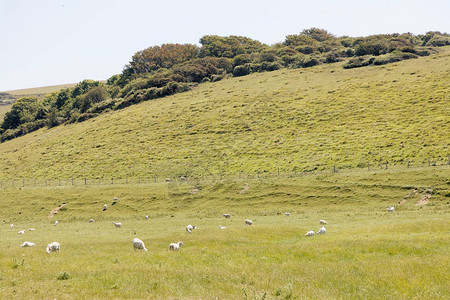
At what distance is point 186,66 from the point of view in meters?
154

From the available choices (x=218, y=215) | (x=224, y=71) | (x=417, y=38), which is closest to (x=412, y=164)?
(x=218, y=215)

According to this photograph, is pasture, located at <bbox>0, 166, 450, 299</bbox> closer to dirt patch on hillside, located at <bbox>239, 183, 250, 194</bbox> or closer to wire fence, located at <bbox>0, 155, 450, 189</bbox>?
dirt patch on hillside, located at <bbox>239, 183, 250, 194</bbox>

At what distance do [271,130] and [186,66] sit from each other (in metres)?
74.7

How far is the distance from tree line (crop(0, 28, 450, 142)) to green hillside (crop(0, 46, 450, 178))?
9.27 meters

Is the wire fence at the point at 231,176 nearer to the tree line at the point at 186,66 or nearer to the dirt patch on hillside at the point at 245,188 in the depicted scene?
the dirt patch on hillside at the point at 245,188

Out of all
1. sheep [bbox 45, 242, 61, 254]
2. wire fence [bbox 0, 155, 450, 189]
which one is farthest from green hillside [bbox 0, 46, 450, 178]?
sheep [bbox 45, 242, 61, 254]

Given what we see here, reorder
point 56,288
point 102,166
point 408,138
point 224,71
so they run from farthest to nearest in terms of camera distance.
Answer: point 224,71, point 102,166, point 408,138, point 56,288

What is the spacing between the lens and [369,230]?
A: 2738cm

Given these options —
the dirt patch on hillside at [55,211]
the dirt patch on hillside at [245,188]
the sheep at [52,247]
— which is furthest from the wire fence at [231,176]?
the sheep at [52,247]

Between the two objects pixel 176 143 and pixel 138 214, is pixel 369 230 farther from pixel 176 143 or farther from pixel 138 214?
pixel 176 143

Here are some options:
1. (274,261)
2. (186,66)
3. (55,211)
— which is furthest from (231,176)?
(186,66)

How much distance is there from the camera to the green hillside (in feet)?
226

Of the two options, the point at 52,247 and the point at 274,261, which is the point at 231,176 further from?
the point at 274,261

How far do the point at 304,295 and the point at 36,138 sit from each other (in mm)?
130206
